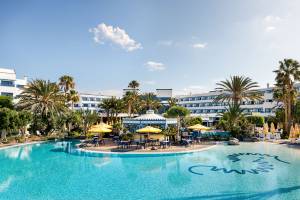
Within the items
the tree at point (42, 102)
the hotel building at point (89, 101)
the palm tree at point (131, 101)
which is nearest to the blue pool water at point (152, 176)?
the tree at point (42, 102)

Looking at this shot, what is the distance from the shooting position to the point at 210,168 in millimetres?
19922

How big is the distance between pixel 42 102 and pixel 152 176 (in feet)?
105

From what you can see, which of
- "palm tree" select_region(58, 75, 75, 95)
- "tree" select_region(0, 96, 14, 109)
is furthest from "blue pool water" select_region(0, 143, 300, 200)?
"palm tree" select_region(58, 75, 75, 95)

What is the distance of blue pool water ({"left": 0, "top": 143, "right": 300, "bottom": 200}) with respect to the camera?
13.7 meters

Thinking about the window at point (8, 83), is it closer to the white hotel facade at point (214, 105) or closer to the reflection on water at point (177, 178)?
the reflection on water at point (177, 178)

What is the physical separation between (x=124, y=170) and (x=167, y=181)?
178 inches

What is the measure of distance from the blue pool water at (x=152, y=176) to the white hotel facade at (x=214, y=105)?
44.7 meters

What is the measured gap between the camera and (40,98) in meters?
43.9

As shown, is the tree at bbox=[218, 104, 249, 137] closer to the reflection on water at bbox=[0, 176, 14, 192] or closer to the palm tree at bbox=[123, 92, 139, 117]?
the palm tree at bbox=[123, 92, 139, 117]

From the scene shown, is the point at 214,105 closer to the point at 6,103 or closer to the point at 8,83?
the point at 8,83

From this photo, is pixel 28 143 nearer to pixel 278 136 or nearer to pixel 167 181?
pixel 167 181

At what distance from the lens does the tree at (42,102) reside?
42094mm

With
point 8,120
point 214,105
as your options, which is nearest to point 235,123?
point 8,120

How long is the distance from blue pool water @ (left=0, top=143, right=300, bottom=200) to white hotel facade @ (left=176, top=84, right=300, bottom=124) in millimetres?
44686
